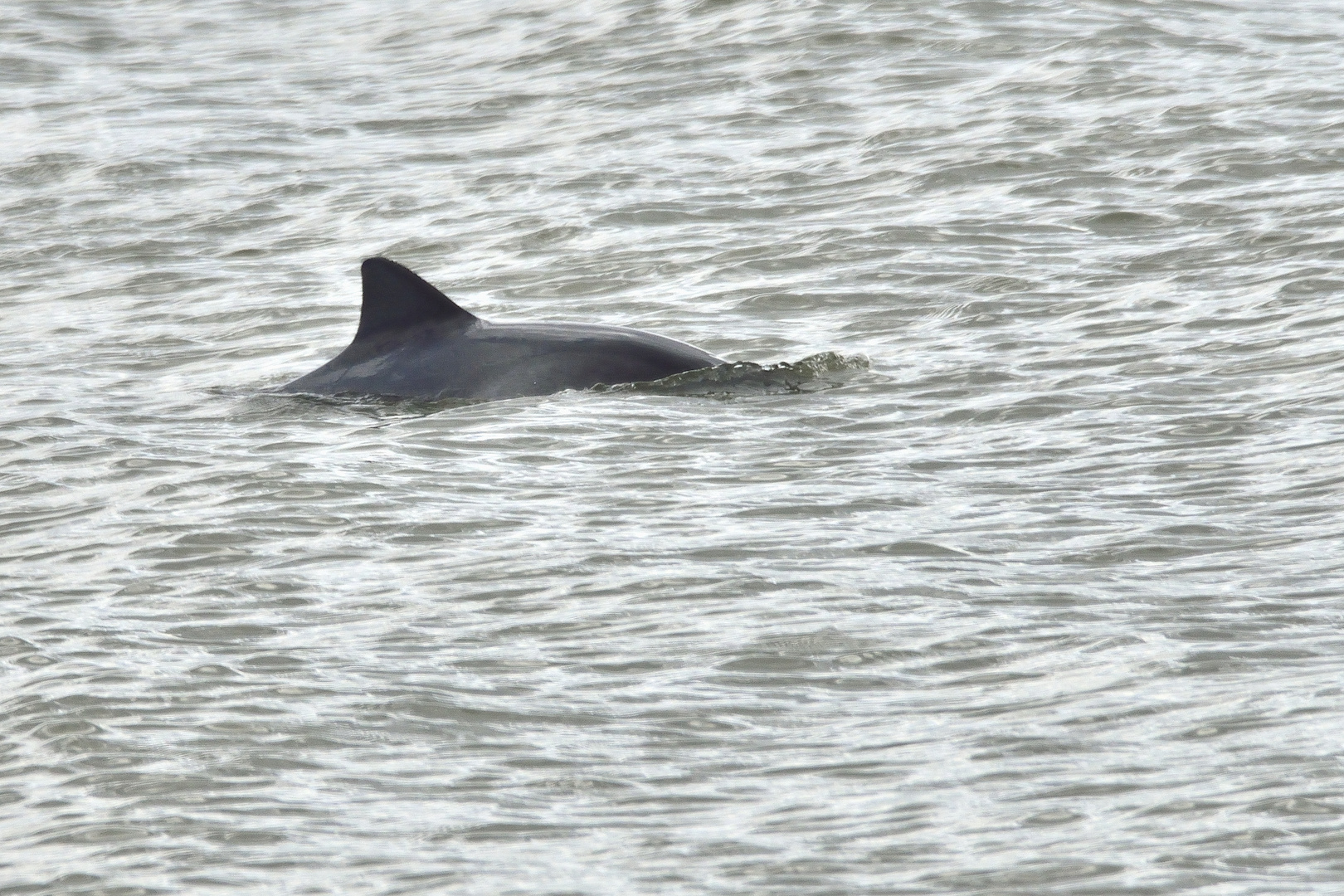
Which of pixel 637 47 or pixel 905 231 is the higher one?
pixel 637 47

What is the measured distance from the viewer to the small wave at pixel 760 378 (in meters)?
12.1

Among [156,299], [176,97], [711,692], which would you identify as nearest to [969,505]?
[711,692]

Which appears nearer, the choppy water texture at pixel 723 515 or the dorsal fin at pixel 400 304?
the choppy water texture at pixel 723 515

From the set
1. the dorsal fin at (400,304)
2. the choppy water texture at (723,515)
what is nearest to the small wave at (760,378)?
the choppy water texture at (723,515)

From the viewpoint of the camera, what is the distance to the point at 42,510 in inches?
406

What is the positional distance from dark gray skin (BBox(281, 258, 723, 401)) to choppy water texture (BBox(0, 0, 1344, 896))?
0.22m

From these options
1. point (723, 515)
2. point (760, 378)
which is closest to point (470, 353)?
point (760, 378)

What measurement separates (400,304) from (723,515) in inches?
139

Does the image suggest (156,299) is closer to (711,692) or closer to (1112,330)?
(1112,330)

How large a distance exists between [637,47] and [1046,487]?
665 inches

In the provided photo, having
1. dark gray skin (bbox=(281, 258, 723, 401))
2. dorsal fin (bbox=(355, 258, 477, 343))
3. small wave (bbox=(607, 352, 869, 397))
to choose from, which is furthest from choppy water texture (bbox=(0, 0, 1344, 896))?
dorsal fin (bbox=(355, 258, 477, 343))

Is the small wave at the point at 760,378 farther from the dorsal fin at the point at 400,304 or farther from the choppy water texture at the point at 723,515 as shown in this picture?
the dorsal fin at the point at 400,304

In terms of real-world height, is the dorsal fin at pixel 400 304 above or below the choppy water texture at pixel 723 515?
above

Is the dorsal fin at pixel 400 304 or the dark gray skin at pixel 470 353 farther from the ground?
the dorsal fin at pixel 400 304
